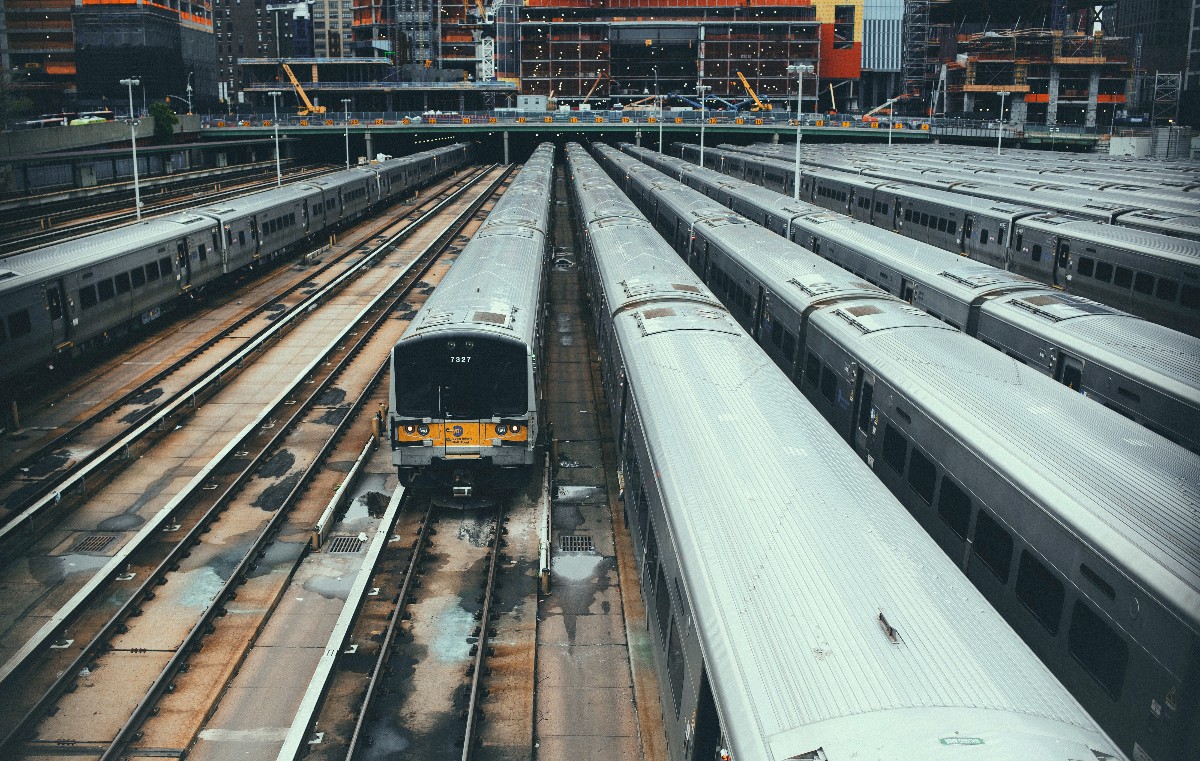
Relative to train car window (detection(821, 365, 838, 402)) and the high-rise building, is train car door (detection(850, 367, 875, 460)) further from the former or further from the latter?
the high-rise building

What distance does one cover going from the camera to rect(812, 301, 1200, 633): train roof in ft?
27.6

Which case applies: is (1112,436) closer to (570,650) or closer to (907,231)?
(570,650)

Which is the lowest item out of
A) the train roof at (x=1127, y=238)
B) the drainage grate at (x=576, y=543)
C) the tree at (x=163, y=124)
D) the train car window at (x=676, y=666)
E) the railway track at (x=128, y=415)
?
the drainage grate at (x=576, y=543)

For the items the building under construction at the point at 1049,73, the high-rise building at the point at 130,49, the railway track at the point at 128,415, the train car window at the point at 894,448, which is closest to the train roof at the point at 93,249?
the railway track at the point at 128,415

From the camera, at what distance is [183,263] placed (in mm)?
32406

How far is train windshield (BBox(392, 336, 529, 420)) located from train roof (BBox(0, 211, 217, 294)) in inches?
449

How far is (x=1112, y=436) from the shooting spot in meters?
11.0

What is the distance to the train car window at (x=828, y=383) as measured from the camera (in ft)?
53.4

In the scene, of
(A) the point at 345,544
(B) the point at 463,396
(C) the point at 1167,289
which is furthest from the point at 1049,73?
(A) the point at 345,544

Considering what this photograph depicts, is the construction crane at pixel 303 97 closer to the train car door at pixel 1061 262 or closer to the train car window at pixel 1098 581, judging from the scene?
the train car door at pixel 1061 262

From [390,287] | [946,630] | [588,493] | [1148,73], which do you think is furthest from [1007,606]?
[1148,73]

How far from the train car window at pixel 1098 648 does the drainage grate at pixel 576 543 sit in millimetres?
8882

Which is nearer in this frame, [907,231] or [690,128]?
[907,231]

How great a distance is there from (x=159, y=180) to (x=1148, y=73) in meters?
123
